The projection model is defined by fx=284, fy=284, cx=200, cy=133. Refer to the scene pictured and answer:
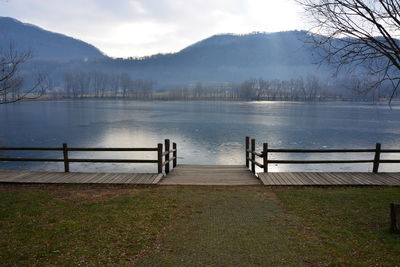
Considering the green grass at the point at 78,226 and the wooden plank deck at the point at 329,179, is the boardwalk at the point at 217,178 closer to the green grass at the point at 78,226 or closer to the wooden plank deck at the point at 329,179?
the wooden plank deck at the point at 329,179

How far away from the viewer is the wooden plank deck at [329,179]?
10875mm

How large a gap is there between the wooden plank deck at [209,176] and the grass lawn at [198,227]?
3.22 feet

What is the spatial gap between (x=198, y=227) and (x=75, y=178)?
6.95 metres

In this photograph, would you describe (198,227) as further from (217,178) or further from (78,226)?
(217,178)

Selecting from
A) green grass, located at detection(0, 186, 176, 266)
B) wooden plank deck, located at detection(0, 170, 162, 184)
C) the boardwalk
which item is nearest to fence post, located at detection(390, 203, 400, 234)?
the boardwalk

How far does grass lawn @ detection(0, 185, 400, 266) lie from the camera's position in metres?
5.58

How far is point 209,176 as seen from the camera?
12.5 metres

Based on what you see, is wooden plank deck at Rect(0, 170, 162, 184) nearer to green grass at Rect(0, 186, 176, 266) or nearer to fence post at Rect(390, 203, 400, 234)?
green grass at Rect(0, 186, 176, 266)

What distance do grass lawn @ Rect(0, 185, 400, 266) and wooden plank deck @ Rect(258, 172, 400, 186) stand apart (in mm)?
640

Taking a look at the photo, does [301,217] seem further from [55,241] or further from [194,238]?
[55,241]

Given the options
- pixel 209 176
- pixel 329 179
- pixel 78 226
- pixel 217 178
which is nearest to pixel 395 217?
pixel 329 179

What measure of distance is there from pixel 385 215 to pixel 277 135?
31020 mm

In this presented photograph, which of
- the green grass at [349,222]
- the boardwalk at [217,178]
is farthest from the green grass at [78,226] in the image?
the green grass at [349,222]

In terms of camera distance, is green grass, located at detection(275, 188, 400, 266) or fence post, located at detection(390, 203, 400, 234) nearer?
green grass, located at detection(275, 188, 400, 266)
